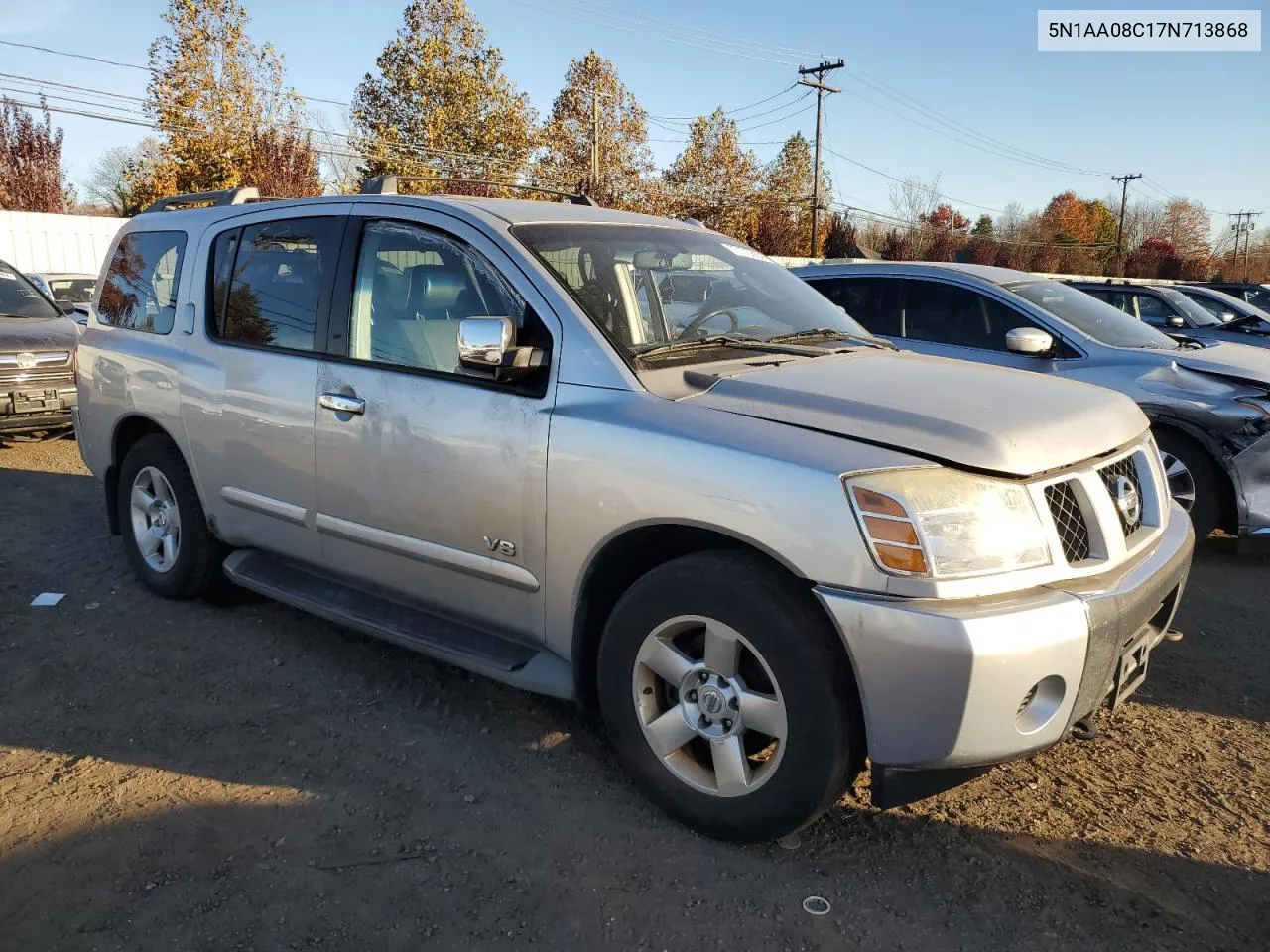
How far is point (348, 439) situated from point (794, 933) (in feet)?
7.53

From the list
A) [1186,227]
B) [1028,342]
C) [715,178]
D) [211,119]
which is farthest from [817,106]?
[1186,227]

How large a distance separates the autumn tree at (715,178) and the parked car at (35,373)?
1483 inches

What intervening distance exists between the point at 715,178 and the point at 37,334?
39945 millimetres

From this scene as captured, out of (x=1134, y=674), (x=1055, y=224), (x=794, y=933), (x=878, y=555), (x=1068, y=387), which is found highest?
→ (x=1055, y=224)

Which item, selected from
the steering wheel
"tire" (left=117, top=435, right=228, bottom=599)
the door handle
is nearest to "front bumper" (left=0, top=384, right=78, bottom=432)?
"tire" (left=117, top=435, right=228, bottom=599)

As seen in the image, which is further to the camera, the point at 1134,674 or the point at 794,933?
the point at 1134,674

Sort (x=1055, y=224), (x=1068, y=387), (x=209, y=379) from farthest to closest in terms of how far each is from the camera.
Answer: (x=1055, y=224), (x=209, y=379), (x=1068, y=387)

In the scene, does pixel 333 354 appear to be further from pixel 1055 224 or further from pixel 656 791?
pixel 1055 224

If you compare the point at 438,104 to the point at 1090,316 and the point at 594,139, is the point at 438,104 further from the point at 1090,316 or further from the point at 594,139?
the point at 1090,316

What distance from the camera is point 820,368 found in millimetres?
3203

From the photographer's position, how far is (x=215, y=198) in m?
4.98

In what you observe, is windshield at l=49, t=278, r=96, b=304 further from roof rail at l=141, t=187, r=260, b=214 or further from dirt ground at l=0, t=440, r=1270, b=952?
dirt ground at l=0, t=440, r=1270, b=952

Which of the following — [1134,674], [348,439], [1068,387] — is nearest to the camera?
[1134,674]

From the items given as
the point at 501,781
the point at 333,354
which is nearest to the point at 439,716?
the point at 501,781
